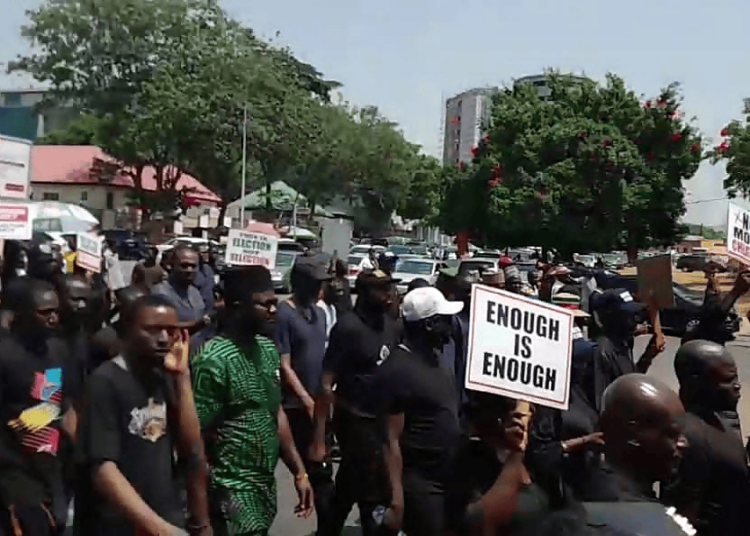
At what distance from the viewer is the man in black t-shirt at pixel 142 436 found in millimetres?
4258

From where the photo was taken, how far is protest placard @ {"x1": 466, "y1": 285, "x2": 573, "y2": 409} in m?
4.30

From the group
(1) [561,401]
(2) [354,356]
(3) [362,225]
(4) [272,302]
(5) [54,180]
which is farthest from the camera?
(3) [362,225]

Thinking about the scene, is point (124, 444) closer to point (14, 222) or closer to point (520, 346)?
point (520, 346)

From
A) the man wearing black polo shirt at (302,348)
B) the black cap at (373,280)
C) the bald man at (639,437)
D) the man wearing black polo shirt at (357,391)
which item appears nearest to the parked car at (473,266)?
the man wearing black polo shirt at (302,348)

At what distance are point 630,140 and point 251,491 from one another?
1209 inches

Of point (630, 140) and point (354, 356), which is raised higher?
point (630, 140)

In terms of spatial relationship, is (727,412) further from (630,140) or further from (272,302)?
(630,140)

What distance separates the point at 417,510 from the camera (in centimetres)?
536

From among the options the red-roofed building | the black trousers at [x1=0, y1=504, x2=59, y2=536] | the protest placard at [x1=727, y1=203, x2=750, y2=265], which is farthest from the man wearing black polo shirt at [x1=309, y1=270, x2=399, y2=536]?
the red-roofed building

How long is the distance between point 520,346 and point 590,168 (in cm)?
3016

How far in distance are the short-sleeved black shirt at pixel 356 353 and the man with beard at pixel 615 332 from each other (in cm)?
115

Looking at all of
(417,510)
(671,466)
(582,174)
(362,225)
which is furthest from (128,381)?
(362,225)

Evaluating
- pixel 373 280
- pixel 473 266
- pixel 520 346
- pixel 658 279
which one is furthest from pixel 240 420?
pixel 473 266

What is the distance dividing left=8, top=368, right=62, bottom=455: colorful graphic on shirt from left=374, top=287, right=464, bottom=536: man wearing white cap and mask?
1.54 m
